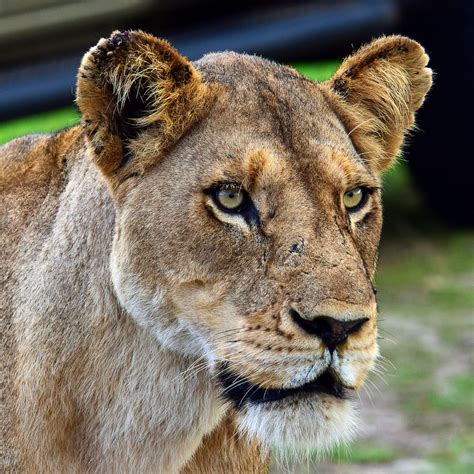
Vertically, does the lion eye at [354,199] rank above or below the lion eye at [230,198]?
below

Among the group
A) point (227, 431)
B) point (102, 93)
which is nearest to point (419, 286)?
point (227, 431)

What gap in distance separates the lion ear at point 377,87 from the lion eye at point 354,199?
0.85ft

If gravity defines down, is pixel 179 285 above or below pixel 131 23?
above

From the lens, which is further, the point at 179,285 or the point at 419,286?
the point at 419,286

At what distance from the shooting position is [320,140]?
326cm

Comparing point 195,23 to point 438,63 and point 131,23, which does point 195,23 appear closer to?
point 131,23

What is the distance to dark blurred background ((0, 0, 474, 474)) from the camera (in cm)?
597

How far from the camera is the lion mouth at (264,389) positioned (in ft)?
9.84

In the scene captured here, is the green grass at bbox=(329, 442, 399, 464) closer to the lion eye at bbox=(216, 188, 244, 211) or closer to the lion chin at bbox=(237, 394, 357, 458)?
the lion chin at bbox=(237, 394, 357, 458)

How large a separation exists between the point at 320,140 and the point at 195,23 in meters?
4.57

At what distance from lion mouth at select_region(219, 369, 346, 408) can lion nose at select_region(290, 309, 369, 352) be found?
0.30 ft

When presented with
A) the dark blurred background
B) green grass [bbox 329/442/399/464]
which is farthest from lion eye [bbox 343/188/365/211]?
green grass [bbox 329/442/399/464]

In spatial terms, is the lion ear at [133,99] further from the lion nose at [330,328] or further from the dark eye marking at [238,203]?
the lion nose at [330,328]

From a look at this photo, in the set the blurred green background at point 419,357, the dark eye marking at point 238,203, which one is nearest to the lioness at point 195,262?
the dark eye marking at point 238,203
